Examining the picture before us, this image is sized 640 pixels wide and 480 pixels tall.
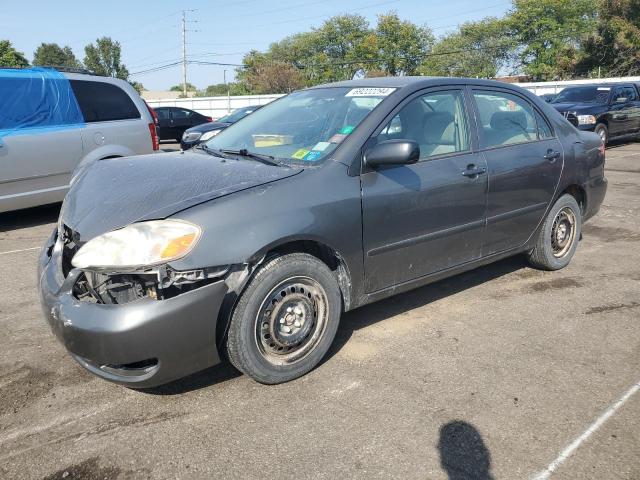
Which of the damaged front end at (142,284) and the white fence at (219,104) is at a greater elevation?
the white fence at (219,104)

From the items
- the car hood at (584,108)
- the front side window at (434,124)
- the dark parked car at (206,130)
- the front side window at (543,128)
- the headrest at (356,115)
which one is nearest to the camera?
the headrest at (356,115)

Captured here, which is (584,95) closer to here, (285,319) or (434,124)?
(434,124)

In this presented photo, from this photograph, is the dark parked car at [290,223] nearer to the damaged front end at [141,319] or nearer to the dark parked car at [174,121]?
the damaged front end at [141,319]

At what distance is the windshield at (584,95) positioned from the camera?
14.0m

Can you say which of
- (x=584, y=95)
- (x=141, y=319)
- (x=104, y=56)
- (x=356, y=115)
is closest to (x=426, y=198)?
(x=356, y=115)

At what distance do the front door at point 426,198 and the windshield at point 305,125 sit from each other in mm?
242

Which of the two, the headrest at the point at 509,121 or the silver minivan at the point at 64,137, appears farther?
the silver minivan at the point at 64,137

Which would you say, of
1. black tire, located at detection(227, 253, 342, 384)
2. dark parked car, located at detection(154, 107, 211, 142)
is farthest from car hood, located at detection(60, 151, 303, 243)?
dark parked car, located at detection(154, 107, 211, 142)

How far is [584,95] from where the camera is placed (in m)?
14.4

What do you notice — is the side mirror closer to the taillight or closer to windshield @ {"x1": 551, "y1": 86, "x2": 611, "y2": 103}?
the taillight

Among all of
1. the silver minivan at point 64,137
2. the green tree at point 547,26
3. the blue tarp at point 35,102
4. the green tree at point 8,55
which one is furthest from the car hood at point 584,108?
the green tree at point 547,26

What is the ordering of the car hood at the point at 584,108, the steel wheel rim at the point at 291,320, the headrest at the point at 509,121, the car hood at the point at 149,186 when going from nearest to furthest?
the car hood at the point at 149,186, the steel wheel rim at the point at 291,320, the headrest at the point at 509,121, the car hood at the point at 584,108

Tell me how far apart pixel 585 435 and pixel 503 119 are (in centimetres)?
253

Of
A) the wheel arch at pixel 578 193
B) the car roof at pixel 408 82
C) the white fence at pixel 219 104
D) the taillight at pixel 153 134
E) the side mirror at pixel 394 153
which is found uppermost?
the white fence at pixel 219 104
